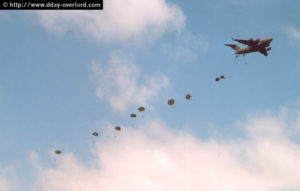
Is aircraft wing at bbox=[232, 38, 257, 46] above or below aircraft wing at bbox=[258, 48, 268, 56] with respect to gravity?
above

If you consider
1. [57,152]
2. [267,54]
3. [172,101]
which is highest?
[267,54]

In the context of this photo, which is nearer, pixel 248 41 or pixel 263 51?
pixel 248 41

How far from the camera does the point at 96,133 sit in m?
55.0

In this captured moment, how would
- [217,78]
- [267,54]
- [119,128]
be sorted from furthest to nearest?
[267,54] < [119,128] < [217,78]

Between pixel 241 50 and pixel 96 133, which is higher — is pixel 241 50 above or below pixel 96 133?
above

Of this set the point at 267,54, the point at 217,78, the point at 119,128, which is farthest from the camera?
the point at 267,54

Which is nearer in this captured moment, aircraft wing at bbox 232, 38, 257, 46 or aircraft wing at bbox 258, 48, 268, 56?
aircraft wing at bbox 232, 38, 257, 46

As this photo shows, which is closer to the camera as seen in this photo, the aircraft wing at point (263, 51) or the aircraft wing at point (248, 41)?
the aircraft wing at point (248, 41)

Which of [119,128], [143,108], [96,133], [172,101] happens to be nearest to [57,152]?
[96,133]

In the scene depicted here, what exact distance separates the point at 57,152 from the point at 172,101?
83.2 ft

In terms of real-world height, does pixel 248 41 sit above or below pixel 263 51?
above

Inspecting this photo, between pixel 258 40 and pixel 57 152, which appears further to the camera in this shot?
pixel 258 40

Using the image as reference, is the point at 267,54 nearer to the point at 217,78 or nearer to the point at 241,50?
the point at 241,50

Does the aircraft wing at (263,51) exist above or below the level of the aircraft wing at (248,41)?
below
